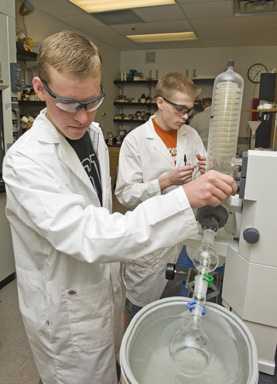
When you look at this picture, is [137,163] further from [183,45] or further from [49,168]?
[183,45]

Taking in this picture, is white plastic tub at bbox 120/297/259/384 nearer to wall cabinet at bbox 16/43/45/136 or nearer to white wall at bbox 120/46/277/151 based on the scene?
wall cabinet at bbox 16/43/45/136

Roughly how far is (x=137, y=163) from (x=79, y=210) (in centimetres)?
92

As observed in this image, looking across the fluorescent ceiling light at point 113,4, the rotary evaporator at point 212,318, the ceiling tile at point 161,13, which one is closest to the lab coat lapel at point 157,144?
the rotary evaporator at point 212,318

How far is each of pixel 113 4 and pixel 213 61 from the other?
10.0ft

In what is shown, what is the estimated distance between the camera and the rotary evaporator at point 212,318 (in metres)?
0.61

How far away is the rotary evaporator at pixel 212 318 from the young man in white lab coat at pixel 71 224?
0.31ft

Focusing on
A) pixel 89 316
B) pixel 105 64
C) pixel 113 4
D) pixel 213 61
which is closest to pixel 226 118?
pixel 89 316

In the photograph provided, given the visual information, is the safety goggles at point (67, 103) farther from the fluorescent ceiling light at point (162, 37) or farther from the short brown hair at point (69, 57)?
the fluorescent ceiling light at point (162, 37)

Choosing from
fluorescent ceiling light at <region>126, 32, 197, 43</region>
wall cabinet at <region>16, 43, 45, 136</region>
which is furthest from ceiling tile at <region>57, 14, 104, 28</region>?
wall cabinet at <region>16, 43, 45, 136</region>

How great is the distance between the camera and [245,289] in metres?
0.75

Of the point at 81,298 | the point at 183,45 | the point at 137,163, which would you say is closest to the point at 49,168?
the point at 81,298

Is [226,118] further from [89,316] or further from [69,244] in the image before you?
[89,316]

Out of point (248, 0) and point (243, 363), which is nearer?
point (243, 363)

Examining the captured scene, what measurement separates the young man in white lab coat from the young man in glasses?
45 centimetres
